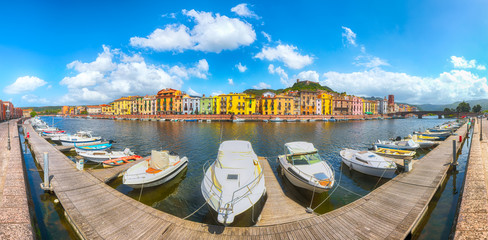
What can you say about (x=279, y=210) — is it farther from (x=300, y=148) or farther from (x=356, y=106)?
(x=356, y=106)

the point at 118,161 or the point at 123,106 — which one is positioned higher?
the point at 123,106

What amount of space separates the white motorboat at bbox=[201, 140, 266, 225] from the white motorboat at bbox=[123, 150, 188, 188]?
14.5 feet

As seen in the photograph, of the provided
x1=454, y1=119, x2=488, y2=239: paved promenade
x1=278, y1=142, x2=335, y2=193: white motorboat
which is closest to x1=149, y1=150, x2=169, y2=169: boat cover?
x1=278, y1=142, x2=335, y2=193: white motorboat

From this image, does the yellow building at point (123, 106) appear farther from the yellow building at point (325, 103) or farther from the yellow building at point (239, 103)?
the yellow building at point (325, 103)

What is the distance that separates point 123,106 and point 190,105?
5848cm

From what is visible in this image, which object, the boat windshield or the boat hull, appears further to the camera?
the boat windshield

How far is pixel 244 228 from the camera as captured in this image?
273 inches

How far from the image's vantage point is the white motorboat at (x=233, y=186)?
24.7ft

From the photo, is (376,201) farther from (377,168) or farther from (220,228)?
(220,228)

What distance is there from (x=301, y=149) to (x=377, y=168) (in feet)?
19.7

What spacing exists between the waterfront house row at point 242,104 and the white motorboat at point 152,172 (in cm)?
8678

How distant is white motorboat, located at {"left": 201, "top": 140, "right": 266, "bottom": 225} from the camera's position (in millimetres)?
7535

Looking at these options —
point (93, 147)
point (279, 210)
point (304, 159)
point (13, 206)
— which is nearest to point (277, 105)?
point (93, 147)

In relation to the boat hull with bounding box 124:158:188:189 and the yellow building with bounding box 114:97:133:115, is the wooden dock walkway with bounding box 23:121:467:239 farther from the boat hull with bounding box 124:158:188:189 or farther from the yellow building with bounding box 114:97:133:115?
the yellow building with bounding box 114:97:133:115
